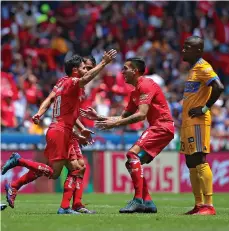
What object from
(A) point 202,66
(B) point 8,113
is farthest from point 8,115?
(A) point 202,66

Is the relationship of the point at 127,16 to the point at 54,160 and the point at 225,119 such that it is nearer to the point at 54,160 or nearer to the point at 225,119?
the point at 225,119

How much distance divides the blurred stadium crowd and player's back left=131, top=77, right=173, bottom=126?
8.74m

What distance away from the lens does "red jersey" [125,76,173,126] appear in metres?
11.5

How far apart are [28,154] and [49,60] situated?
18.0 ft

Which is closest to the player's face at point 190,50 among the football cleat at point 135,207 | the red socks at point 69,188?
the football cleat at point 135,207

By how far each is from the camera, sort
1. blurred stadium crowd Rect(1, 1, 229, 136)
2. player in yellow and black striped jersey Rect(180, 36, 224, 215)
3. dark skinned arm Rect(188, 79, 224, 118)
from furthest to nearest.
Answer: blurred stadium crowd Rect(1, 1, 229, 136) → player in yellow and black striped jersey Rect(180, 36, 224, 215) → dark skinned arm Rect(188, 79, 224, 118)

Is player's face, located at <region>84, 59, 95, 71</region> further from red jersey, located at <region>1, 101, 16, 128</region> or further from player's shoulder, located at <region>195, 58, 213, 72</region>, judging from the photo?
red jersey, located at <region>1, 101, 16, 128</region>

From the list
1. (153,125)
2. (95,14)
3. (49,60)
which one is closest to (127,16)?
(95,14)

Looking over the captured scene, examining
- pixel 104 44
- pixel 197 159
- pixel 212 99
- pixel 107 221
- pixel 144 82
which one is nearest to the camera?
pixel 107 221

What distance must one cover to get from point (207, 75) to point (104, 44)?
14402 millimetres

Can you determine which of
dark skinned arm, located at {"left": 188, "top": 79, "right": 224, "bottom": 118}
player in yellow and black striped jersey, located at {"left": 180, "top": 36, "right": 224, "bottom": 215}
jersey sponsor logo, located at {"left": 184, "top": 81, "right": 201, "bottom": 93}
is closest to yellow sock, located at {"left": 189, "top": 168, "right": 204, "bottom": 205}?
player in yellow and black striped jersey, located at {"left": 180, "top": 36, "right": 224, "bottom": 215}

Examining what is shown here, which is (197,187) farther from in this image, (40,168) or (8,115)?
(8,115)

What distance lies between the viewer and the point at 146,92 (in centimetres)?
1151

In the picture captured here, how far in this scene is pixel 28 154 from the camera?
762 inches
